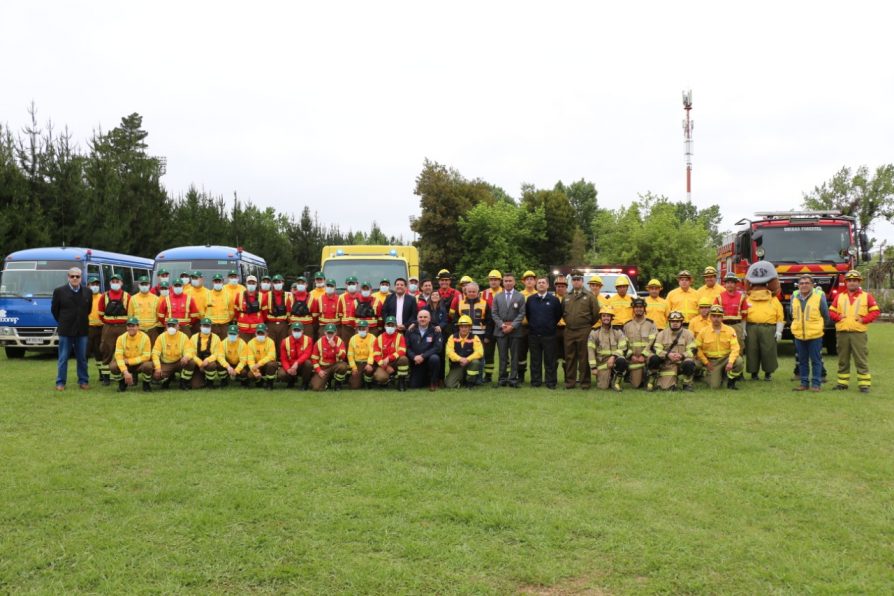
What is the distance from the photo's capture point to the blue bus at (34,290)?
49.9 ft

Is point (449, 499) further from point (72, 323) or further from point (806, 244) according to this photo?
point (806, 244)

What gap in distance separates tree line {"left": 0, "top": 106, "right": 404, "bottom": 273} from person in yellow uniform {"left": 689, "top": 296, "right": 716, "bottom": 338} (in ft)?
78.9

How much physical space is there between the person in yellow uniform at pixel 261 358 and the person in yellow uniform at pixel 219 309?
109cm

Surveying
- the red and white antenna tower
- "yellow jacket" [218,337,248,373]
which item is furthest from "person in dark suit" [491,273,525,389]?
the red and white antenna tower

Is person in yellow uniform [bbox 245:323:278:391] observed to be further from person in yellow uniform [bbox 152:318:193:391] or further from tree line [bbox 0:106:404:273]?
tree line [bbox 0:106:404:273]

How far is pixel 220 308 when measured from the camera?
11.8 metres

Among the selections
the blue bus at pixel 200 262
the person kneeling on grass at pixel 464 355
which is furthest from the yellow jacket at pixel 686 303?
the blue bus at pixel 200 262

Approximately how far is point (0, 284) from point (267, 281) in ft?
26.7

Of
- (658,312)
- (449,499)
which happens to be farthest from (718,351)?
(449,499)

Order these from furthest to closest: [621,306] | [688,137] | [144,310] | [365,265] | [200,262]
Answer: [688,137] < [200,262] < [365,265] < [144,310] < [621,306]

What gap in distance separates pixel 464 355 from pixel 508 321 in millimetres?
908

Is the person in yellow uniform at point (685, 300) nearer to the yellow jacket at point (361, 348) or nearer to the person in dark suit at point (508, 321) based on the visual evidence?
the person in dark suit at point (508, 321)

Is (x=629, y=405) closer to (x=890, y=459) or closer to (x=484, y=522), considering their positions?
(x=890, y=459)

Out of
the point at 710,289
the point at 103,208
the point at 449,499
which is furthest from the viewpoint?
the point at 103,208
